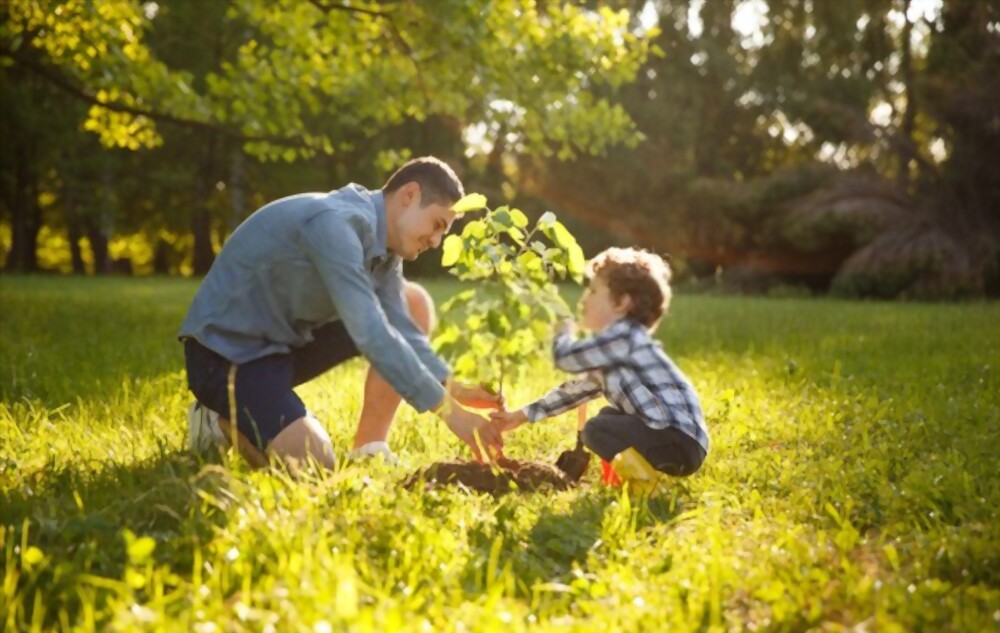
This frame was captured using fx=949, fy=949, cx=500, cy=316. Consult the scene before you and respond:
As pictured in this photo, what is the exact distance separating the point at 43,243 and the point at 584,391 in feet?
168

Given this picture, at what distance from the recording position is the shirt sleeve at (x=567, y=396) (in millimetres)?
4426

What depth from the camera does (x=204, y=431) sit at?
177 inches

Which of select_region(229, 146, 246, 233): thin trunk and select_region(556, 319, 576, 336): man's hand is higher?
select_region(229, 146, 246, 233): thin trunk

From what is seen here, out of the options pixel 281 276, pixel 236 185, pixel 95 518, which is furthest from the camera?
pixel 236 185

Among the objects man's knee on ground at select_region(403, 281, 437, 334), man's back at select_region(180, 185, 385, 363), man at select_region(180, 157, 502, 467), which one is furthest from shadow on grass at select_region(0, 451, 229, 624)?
man's knee on ground at select_region(403, 281, 437, 334)

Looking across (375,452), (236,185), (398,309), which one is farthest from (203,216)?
(375,452)

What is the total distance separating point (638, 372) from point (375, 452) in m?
1.35

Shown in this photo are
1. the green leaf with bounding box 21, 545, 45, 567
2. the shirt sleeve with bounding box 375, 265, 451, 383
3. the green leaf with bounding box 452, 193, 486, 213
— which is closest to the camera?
the green leaf with bounding box 21, 545, 45, 567

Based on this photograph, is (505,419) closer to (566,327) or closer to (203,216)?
(566,327)

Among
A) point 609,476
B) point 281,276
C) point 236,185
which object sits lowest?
point 609,476

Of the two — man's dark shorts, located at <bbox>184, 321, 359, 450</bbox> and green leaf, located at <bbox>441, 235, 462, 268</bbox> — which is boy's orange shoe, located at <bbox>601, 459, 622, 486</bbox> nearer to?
green leaf, located at <bbox>441, 235, 462, 268</bbox>

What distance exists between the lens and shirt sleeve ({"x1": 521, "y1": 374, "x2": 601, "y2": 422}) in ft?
14.5

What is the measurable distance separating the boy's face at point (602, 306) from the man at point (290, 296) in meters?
0.60

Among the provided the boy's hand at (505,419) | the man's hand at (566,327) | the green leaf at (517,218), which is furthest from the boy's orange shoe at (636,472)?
the green leaf at (517,218)
